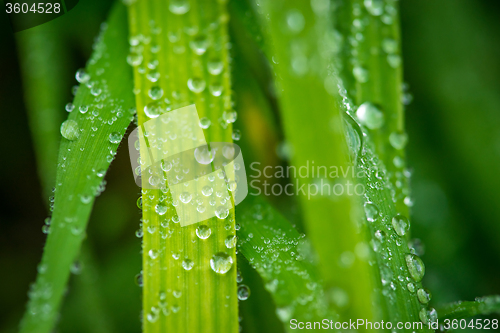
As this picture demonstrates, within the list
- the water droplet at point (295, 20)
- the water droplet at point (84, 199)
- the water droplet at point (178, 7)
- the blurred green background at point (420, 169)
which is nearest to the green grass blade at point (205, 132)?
the water droplet at point (178, 7)

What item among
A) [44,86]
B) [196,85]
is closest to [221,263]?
[196,85]

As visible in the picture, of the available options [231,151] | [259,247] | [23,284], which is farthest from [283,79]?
[23,284]

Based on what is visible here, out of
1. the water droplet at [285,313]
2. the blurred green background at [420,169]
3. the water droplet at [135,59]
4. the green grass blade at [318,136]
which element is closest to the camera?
the green grass blade at [318,136]

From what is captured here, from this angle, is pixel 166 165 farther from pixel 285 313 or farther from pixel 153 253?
pixel 285 313

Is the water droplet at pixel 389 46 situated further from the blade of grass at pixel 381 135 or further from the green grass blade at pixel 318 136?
the green grass blade at pixel 318 136

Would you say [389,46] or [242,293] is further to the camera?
[389,46]

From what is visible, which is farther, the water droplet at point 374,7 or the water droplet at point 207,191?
the water droplet at point 374,7
